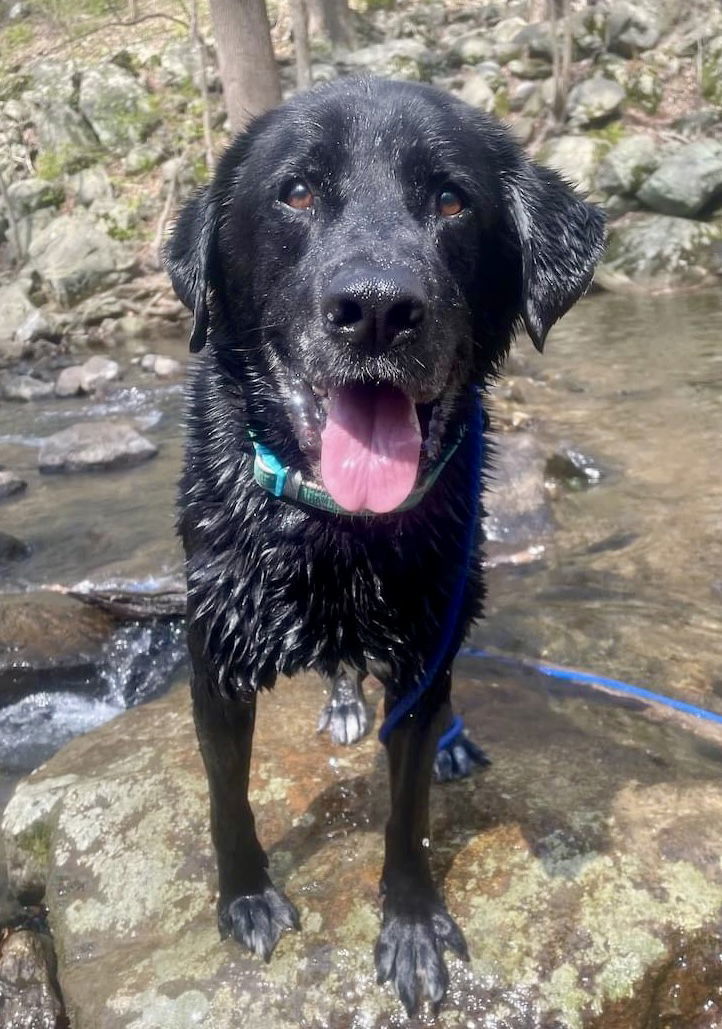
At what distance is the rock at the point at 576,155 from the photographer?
15953mm

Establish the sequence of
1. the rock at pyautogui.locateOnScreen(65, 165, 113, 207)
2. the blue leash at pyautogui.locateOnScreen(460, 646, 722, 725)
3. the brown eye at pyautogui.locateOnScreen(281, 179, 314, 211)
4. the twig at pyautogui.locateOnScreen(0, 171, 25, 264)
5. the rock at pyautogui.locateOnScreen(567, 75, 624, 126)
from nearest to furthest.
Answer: the brown eye at pyautogui.locateOnScreen(281, 179, 314, 211) → the blue leash at pyautogui.locateOnScreen(460, 646, 722, 725) → the rock at pyautogui.locateOnScreen(567, 75, 624, 126) → the twig at pyautogui.locateOnScreen(0, 171, 25, 264) → the rock at pyautogui.locateOnScreen(65, 165, 113, 207)

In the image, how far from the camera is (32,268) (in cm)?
1719

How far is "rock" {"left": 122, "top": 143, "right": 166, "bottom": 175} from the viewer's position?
63.3 ft

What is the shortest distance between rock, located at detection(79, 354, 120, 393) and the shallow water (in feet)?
3.43

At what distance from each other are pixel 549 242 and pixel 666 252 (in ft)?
40.9

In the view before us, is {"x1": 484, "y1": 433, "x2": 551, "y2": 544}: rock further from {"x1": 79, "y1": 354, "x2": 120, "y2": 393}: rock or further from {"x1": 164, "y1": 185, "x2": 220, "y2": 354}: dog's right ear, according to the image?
{"x1": 79, "y1": 354, "x2": 120, "y2": 393}: rock

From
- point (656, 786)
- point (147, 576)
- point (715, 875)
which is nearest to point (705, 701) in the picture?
point (656, 786)

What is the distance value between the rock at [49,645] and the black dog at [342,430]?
227cm

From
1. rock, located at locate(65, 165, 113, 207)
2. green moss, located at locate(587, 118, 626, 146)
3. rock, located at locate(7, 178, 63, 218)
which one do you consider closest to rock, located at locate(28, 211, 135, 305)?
rock, located at locate(65, 165, 113, 207)

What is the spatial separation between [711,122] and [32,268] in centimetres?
1435

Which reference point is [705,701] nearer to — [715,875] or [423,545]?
[715,875]

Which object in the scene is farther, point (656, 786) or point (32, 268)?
point (32, 268)

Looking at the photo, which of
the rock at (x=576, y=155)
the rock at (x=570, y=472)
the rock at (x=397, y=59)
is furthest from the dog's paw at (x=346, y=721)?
the rock at (x=397, y=59)

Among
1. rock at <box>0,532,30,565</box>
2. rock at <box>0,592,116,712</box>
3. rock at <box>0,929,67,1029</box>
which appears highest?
rock at <box>0,929,67,1029</box>
